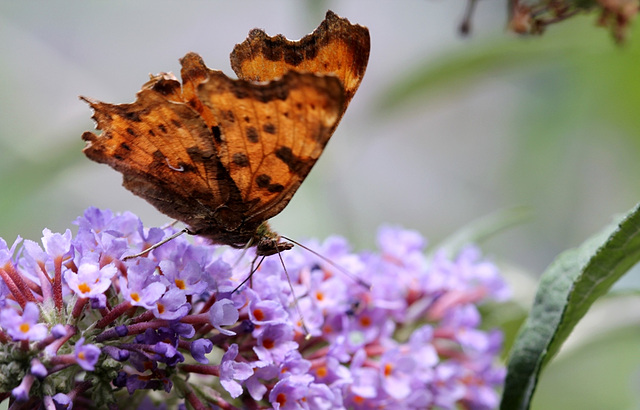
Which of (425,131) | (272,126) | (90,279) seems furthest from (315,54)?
(425,131)

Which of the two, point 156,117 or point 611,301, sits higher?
point 611,301

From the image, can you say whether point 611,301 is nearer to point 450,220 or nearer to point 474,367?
point 474,367

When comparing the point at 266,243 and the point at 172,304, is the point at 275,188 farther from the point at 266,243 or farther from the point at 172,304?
the point at 172,304

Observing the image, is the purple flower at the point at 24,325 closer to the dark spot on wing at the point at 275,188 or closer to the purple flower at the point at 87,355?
the purple flower at the point at 87,355

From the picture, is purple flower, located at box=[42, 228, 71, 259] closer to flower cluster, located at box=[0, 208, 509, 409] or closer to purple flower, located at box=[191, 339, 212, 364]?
flower cluster, located at box=[0, 208, 509, 409]

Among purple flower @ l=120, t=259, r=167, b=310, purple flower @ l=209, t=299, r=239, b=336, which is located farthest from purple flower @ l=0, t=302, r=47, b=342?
purple flower @ l=209, t=299, r=239, b=336

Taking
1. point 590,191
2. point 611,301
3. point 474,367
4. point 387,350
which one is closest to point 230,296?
point 387,350

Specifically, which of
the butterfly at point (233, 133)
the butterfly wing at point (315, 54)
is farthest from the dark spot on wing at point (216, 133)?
the butterfly wing at point (315, 54)
